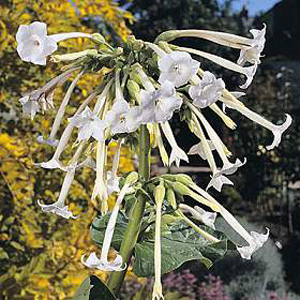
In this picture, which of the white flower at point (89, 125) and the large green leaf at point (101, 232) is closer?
the white flower at point (89, 125)

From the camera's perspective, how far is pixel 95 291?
0.72 metres

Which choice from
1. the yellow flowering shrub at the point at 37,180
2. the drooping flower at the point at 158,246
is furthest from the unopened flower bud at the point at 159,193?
the yellow flowering shrub at the point at 37,180

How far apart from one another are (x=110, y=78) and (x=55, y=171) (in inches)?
51.1

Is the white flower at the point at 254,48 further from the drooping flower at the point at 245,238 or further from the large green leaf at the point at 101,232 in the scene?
the large green leaf at the point at 101,232

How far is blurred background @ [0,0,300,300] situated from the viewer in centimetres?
183

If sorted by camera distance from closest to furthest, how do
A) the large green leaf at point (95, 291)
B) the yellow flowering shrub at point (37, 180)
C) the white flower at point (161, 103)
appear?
the white flower at point (161, 103) < the large green leaf at point (95, 291) < the yellow flowering shrub at point (37, 180)

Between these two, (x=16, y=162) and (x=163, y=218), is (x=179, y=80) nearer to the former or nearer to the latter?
(x=163, y=218)

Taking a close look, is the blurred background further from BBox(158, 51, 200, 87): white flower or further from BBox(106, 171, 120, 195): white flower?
BBox(158, 51, 200, 87): white flower

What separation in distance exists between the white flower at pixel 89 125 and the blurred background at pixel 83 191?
58 cm

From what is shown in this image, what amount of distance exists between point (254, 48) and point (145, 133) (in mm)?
164

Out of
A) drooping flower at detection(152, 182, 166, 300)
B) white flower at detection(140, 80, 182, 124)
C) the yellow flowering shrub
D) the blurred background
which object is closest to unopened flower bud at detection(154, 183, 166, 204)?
drooping flower at detection(152, 182, 166, 300)

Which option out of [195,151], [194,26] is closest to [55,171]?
[195,151]

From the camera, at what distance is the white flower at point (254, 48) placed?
73cm

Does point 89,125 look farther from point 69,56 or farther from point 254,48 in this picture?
point 254,48
